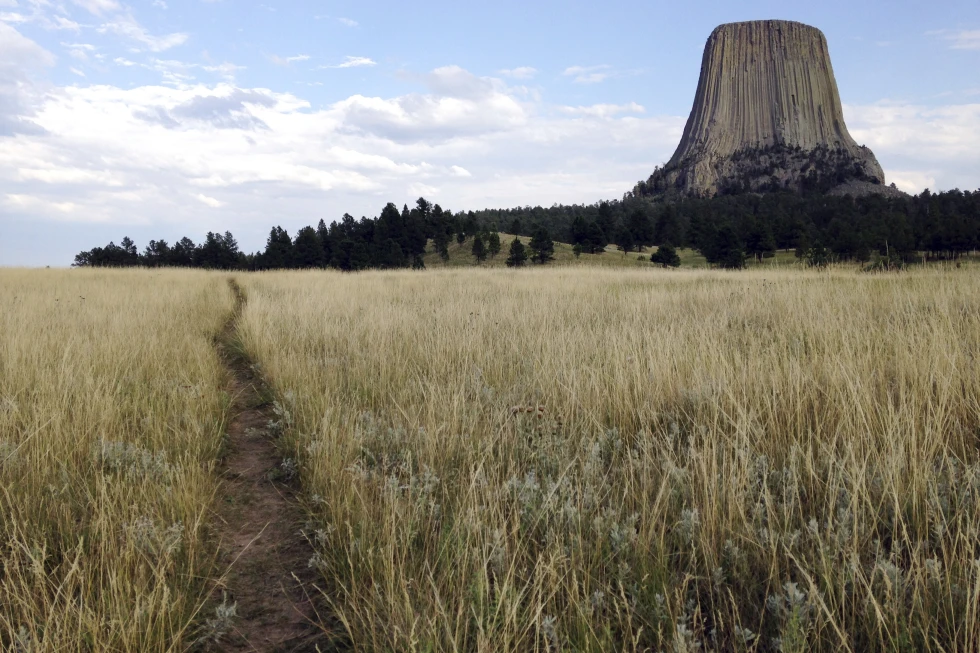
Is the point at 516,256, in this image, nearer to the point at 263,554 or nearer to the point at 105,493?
the point at 263,554

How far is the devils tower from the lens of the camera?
140 meters

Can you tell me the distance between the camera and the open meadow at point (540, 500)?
179cm

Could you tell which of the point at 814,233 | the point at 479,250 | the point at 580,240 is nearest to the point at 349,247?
the point at 479,250

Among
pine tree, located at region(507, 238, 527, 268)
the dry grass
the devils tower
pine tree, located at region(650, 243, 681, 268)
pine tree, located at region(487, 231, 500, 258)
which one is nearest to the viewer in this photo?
the dry grass

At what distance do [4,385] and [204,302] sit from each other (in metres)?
9.01

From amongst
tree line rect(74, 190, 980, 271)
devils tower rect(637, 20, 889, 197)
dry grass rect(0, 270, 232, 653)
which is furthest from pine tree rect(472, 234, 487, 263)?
devils tower rect(637, 20, 889, 197)

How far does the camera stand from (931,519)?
222cm

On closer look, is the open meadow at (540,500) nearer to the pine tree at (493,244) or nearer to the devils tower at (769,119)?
the pine tree at (493,244)

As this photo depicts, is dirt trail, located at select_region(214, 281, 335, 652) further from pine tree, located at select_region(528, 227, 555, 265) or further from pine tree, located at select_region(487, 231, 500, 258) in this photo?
pine tree, located at select_region(487, 231, 500, 258)

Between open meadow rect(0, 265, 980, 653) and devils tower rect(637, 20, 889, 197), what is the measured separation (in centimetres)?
15266

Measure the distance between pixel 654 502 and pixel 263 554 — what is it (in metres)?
1.92

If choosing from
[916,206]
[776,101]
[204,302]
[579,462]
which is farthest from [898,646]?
[776,101]

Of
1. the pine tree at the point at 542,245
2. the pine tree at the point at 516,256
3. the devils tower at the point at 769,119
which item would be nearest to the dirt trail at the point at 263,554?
the pine tree at the point at 516,256

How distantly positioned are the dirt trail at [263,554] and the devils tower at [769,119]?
154048 millimetres
